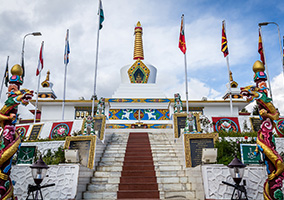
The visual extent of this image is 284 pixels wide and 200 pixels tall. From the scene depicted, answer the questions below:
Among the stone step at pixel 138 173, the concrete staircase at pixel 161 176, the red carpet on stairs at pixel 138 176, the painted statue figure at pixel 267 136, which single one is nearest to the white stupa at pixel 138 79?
the concrete staircase at pixel 161 176

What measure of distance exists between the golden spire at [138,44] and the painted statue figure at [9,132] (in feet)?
70.5

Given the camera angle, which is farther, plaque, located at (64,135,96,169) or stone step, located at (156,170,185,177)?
plaque, located at (64,135,96,169)

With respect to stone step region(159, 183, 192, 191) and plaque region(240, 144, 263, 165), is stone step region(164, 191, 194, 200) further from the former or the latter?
plaque region(240, 144, 263, 165)

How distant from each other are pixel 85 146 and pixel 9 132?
12.7ft

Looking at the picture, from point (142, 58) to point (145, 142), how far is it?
16.1 meters

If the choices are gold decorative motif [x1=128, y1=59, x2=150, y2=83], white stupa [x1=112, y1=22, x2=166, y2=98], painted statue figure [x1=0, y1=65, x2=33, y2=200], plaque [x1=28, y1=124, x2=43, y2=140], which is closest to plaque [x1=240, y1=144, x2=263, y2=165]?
painted statue figure [x1=0, y1=65, x2=33, y2=200]

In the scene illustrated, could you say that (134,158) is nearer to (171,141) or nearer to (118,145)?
(118,145)

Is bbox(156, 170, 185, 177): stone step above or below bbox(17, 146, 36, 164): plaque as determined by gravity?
below

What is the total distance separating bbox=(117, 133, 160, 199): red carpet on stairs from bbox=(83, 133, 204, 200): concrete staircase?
0.49ft

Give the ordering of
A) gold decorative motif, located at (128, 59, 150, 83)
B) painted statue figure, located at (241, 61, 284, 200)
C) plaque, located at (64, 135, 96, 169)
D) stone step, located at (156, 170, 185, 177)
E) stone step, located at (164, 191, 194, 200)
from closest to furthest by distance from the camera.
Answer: painted statue figure, located at (241, 61, 284, 200), stone step, located at (164, 191, 194, 200), stone step, located at (156, 170, 185, 177), plaque, located at (64, 135, 96, 169), gold decorative motif, located at (128, 59, 150, 83)

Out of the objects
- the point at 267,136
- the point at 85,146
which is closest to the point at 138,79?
the point at 85,146

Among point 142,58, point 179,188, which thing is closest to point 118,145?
point 179,188

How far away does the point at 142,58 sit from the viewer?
91.0 ft

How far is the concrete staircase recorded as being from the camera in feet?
26.0
